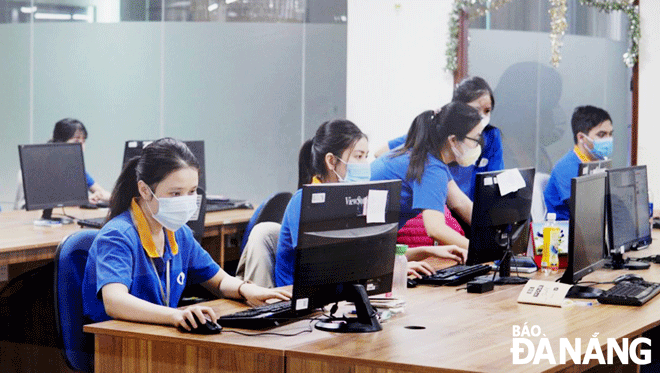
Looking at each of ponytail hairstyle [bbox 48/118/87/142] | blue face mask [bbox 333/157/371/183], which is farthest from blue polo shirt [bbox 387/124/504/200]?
ponytail hairstyle [bbox 48/118/87/142]

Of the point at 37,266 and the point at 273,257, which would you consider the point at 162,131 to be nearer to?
the point at 37,266

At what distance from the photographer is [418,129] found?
176 inches

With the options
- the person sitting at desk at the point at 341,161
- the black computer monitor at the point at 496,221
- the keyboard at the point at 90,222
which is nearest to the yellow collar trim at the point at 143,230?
the person sitting at desk at the point at 341,161

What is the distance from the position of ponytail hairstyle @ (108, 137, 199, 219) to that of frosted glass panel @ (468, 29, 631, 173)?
5.06 meters

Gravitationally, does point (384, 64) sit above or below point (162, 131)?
above

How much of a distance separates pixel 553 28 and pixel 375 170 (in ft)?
12.9

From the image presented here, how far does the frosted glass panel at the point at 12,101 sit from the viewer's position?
22.9 ft

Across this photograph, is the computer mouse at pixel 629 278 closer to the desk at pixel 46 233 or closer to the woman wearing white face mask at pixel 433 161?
the woman wearing white face mask at pixel 433 161

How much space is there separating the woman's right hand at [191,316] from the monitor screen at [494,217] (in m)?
1.29

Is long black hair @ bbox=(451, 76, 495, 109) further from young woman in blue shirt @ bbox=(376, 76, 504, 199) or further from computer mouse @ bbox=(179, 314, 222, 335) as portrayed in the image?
computer mouse @ bbox=(179, 314, 222, 335)

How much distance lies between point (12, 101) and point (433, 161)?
380cm

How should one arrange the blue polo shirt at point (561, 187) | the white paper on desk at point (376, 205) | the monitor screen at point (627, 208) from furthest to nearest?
the blue polo shirt at point (561, 187) → the monitor screen at point (627, 208) → the white paper on desk at point (376, 205)

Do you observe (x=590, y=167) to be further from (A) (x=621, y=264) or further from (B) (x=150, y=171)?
(B) (x=150, y=171)

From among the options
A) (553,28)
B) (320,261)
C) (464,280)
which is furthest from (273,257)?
(553,28)
